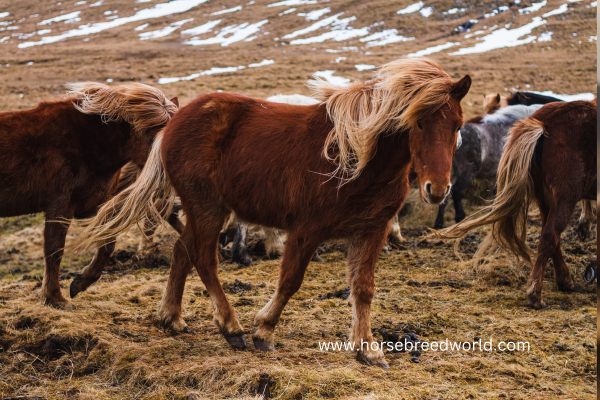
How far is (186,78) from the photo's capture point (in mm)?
27234

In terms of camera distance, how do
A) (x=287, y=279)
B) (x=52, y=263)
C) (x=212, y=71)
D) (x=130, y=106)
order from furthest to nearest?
(x=212, y=71), (x=130, y=106), (x=52, y=263), (x=287, y=279)

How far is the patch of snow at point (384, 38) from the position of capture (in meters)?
41.7

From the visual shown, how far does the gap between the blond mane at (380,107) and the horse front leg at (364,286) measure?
0.52 meters

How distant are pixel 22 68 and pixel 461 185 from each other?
30.3 meters

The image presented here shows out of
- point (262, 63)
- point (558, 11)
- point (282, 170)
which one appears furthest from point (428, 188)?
point (558, 11)

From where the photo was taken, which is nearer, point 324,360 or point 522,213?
point 324,360

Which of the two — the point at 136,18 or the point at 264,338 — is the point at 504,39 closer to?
the point at 136,18

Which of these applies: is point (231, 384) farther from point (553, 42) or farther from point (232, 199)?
point (553, 42)

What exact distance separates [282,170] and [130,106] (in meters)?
2.22

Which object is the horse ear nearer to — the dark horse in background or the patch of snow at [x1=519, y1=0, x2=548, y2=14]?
the dark horse in background

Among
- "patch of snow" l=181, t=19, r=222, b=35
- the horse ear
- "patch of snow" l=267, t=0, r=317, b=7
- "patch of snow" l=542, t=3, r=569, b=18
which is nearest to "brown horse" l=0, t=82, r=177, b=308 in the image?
the horse ear

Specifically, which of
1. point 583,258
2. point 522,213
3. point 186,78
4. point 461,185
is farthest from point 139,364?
point 186,78

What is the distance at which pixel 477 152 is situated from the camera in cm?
909

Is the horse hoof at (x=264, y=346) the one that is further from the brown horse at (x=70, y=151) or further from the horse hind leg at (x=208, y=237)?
the brown horse at (x=70, y=151)
